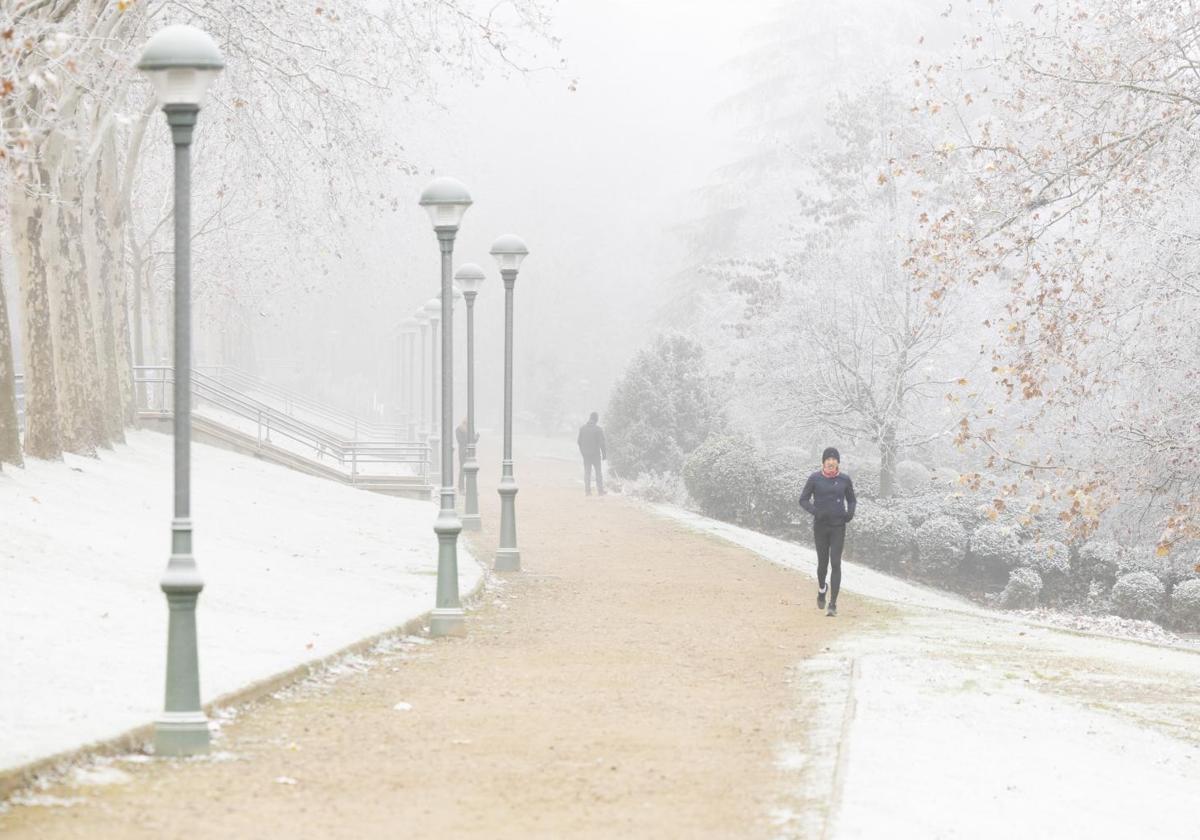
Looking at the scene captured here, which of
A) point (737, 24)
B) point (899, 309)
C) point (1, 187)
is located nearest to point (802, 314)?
point (899, 309)

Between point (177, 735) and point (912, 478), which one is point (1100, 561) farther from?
point (177, 735)

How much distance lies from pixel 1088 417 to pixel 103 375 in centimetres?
1618

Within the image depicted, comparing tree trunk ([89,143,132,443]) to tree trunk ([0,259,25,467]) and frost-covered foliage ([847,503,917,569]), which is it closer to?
tree trunk ([0,259,25,467])

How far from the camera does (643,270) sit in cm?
9344

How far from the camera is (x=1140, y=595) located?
23.5 metres

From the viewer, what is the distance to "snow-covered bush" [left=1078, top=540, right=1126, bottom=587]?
2530cm

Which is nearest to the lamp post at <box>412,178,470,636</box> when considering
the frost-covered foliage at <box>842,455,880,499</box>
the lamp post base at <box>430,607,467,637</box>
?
the lamp post base at <box>430,607,467,637</box>

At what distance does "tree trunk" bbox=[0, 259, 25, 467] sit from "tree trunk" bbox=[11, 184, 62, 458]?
187cm

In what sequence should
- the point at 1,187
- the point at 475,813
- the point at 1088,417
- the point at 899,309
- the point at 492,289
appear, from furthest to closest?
the point at 492,289 < the point at 899,309 < the point at 1088,417 < the point at 1,187 < the point at 475,813

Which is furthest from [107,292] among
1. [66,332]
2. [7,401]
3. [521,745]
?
[521,745]

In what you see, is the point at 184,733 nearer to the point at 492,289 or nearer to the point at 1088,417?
the point at 1088,417

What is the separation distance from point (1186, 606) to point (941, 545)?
15.1 feet

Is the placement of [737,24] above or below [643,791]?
above

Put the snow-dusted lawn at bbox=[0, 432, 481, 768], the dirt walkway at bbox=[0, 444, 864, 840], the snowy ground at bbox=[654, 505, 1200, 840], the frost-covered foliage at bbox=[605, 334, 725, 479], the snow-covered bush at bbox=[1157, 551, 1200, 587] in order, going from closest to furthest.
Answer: the dirt walkway at bbox=[0, 444, 864, 840] < the snowy ground at bbox=[654, 505, 1200, 840] < the snow-dusted lawn at bbox=[0, 432, 481, 768] < the snow-covered bush at bbox=[1157, 551, 1200, 587] < the frost-covered foliage at bbox=[605, 334, 725, 479]
